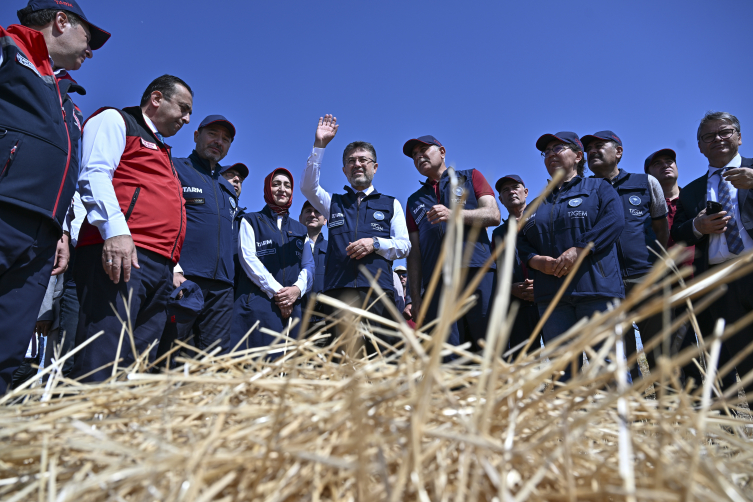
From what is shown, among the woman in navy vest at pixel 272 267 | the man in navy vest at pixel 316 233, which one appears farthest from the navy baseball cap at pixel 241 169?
the man in navy vest at pixel 316 233

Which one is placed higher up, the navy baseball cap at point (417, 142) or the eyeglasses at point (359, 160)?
the navy baseball cap at point (417, 142)

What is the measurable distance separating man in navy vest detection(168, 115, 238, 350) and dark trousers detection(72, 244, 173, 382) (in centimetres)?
64

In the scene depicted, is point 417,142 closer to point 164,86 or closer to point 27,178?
point 164,86

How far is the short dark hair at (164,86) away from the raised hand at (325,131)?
1.14 m

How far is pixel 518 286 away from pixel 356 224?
136cm

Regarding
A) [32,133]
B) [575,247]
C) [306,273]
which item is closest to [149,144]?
[32,133]

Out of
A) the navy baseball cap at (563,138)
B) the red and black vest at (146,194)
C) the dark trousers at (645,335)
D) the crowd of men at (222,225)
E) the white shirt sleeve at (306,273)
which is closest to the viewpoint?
the crowd of men at (222,225)

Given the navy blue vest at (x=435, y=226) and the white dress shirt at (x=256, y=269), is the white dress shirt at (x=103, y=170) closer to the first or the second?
the white dress shirt at (x=256, y=269)

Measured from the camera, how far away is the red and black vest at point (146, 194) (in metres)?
2.37

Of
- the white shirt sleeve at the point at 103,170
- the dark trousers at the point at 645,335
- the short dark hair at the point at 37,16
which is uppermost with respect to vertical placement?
the short dark hair at the point at 37,16

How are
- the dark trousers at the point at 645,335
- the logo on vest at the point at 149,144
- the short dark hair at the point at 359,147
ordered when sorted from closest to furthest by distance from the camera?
the logo on vest at the point at 149,144 → the dark trousers at the point at 645,335 → the short dark hair at the point at 359,147

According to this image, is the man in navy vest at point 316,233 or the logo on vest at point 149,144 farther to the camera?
the man in navy vest at point 316,233

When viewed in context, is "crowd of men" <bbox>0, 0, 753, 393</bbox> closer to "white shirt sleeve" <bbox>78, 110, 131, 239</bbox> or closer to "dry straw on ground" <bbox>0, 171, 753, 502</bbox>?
"white shirt sleeve" <bbox>78, 110, 131, 239</bbox>

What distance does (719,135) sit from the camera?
10.2 ft
